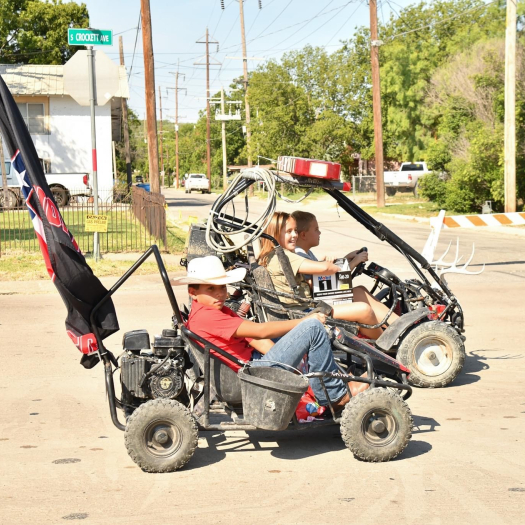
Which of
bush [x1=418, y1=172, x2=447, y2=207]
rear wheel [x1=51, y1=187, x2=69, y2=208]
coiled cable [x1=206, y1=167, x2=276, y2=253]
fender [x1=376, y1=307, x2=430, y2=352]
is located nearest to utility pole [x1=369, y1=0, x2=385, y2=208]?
bush [x1=418, y1=172, x2=447, y2=207]

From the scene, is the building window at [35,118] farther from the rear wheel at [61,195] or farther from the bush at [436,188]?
the bush at [436,188]

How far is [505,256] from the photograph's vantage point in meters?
18.0

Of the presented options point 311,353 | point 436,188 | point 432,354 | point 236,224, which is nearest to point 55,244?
point 311,353

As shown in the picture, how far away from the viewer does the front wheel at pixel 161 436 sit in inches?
203

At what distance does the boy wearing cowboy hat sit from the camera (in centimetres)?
544

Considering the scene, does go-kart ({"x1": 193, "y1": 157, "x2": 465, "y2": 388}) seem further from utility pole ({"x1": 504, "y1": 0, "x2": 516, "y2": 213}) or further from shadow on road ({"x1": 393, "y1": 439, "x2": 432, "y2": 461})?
utility pole ({"x1": 504, "y1": 0, "x2": 516, "y2": 213})

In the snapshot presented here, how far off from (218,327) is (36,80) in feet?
128

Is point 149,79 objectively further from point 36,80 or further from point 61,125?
point 36,80

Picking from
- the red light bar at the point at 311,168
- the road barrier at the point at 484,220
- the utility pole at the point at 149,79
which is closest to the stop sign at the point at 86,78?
the road barrier at the point at 484,220

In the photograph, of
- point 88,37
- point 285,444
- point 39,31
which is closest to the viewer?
point 285,444

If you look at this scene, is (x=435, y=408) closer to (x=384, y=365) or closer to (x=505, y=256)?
(x=384, y=365)

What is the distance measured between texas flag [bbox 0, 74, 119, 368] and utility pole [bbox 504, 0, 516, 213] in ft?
71.1

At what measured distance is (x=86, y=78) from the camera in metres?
15.3

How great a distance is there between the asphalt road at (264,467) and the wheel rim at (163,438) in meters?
0.17
